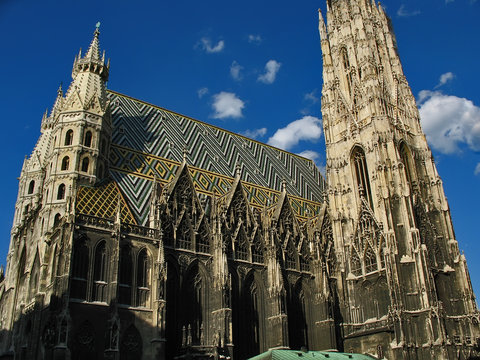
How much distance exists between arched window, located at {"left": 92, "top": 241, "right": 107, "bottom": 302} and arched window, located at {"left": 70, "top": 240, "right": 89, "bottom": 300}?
51 centimetres

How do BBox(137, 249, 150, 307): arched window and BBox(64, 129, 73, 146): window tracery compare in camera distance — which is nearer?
BBox(137, 249, 150, 307): arched window

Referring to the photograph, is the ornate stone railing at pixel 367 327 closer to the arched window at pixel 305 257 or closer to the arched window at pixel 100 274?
the arched window at pixel 305 257

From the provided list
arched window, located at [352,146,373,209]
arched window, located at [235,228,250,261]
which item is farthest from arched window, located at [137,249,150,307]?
arched window, located at [352,146,373,209]

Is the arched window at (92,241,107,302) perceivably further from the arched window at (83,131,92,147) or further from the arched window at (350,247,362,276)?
the arched window at (350,247,362,276)

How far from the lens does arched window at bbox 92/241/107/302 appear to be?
26.1 m

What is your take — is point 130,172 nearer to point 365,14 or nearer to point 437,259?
point 437,259

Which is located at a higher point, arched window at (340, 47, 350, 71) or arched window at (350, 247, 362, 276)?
arched window at (340, 47, 350, 71)

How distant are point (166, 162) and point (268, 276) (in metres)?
11.5

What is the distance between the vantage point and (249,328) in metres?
32.2

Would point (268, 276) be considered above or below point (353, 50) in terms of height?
below

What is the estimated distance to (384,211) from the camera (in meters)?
36.8

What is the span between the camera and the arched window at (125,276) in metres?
26.9

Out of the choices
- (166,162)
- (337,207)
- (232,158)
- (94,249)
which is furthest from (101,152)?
(337,207)

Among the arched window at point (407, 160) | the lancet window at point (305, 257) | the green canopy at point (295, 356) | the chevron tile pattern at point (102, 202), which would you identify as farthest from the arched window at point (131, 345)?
the arched window at point (407, 160)
